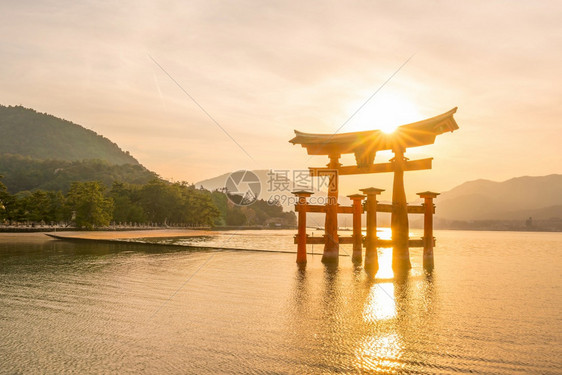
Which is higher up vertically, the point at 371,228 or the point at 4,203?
the point at 4,203

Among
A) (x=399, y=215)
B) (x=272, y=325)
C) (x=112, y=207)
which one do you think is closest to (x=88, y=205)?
(x=112, y=207)

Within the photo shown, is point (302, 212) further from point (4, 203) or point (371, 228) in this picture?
point (4, 203)

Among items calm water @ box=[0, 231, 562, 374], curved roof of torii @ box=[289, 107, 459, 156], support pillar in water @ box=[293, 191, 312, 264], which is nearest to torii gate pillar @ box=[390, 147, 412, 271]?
curved roof of torii @ box=[289, 107, 459, 156]

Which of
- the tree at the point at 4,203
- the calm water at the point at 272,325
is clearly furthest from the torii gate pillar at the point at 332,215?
the tree at the point at 4,203

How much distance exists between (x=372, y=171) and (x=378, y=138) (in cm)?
161

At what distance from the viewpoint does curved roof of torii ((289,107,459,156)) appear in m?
15.8

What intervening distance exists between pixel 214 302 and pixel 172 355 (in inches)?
161

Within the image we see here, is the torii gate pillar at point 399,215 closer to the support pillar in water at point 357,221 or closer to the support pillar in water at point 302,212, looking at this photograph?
the support pillar in water at point 357,221

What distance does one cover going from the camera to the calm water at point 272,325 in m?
5.51

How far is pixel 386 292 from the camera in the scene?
11812 millimetres

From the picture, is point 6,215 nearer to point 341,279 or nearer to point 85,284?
point 85,284

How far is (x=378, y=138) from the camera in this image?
56.5 feet

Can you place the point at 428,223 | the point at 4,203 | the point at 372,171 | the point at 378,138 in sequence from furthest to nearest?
the point at 4,203, the point at 428,223, the point at 372,171, the point at 378,138

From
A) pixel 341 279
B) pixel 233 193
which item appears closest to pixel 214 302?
pixel 341 279
